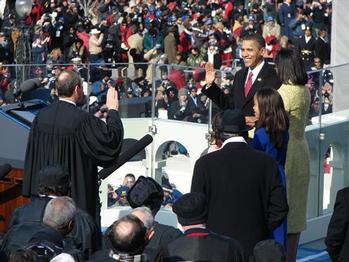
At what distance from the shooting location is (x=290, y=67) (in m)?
9.56

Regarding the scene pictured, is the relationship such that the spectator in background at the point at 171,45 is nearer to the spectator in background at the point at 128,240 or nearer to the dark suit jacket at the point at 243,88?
the dark suit jacket at the point at 243,88

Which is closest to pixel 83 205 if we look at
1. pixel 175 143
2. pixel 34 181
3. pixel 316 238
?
pixel 34 181

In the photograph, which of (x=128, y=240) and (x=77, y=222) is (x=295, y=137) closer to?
(x=77, y=222)

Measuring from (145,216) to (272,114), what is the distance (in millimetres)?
2242

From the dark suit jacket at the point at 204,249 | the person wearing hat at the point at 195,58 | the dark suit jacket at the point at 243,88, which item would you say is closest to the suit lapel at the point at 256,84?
the dark suit jacket at the point at 243,88

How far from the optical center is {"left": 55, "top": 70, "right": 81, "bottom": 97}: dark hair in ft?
29.0

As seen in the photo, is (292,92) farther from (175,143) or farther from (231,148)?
(175,143)

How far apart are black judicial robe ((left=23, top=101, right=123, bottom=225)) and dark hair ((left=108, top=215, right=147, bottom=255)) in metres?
2.56

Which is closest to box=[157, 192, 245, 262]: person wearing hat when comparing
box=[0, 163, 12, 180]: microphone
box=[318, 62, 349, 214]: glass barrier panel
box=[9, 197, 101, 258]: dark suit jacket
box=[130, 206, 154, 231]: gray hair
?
box=[130, 206, 154, 231]: gray hair

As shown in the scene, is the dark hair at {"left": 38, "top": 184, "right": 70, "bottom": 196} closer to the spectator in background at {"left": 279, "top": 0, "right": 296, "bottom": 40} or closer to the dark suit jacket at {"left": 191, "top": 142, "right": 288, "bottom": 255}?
the dark suit jacket at {"left": 191, "top": 142, "right": 288, "bottom": 255}

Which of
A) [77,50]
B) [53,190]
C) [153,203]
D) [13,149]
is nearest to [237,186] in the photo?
[153,203]

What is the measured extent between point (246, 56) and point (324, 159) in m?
3.29

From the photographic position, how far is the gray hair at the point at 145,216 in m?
6.88

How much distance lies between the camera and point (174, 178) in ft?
44.5
